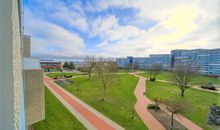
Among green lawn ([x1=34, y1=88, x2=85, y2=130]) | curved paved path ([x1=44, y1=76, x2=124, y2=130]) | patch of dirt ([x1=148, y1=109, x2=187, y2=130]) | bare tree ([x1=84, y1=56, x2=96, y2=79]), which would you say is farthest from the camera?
bare tree ([x1=84, y1=56, x2=96, y2=79])

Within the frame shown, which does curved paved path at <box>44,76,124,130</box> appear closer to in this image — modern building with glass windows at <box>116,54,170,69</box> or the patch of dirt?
the patch of dirt

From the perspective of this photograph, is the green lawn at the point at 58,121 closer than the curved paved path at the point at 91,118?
Yes

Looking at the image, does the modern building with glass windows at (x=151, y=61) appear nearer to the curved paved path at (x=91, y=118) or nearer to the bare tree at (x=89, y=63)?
the bare tree at (x=89, y=63)

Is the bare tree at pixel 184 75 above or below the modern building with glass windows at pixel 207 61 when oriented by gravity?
below

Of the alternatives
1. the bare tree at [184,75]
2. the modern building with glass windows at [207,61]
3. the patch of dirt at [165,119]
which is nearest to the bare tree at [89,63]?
the modern building with glass windows at [207,61]

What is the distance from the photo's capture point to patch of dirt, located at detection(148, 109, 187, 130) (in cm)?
642

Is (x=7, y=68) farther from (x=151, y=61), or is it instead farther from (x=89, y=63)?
(x=151, y=61)

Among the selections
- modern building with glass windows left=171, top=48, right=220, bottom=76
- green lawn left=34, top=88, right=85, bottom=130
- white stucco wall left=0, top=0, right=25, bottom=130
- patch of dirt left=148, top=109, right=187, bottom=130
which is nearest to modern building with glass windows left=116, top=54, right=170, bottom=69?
modern building with glass windows left=171, top=48, right=220, bottom=76

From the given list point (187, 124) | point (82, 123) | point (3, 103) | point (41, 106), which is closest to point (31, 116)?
point (41, 106)

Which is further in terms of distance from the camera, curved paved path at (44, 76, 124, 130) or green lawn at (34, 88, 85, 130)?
curved paved path at (44, 76, 124, 130)

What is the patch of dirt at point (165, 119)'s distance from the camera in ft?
21.1

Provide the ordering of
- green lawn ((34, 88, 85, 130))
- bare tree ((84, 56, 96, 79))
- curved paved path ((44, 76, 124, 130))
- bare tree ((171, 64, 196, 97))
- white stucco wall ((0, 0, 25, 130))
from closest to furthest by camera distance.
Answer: white stucco wall ((0, 0, 25, 130)) < green lawn ((34, 88, 85, 130)) < curved paved path ((44, 76, 124, 130)) < bare tree ((171, 64, 196, 97)) < bare tree ((84, 56, 96, 79))

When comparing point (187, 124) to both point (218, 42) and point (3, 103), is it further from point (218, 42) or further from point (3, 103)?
point (3, 103)

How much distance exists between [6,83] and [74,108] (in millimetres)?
8547
